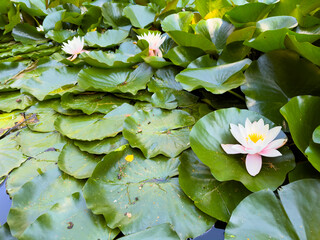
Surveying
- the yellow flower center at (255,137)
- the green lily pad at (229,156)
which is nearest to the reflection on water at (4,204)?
the green lily pad at (229,156)

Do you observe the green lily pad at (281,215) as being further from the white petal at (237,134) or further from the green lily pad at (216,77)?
the green lily pad at (216,77)

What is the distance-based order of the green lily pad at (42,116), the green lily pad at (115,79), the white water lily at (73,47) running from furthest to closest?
the white water lily at (73,47), the green lily pad at (115,79), the green lily pad at (42,116)

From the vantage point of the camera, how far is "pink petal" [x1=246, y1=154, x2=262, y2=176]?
32.7 inches

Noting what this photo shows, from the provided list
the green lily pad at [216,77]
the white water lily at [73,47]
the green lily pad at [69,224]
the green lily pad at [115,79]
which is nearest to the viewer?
the green lily pad at [69,224]

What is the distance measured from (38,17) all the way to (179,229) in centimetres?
301

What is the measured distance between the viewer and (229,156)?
2.92 feet

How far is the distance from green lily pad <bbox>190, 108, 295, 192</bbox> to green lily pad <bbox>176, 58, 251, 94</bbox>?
0.16 m

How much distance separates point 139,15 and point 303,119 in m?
1.70

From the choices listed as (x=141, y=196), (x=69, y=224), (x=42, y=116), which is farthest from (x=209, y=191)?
(x=42, y=116)

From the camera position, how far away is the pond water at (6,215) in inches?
31.9

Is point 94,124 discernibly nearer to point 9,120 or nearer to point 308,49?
point 9,120

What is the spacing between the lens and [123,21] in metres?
2.31

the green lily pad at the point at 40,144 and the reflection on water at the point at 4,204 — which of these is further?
the green lily pad at the point at 40,144

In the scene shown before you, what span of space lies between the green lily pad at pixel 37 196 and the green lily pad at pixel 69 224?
76 millimetres
